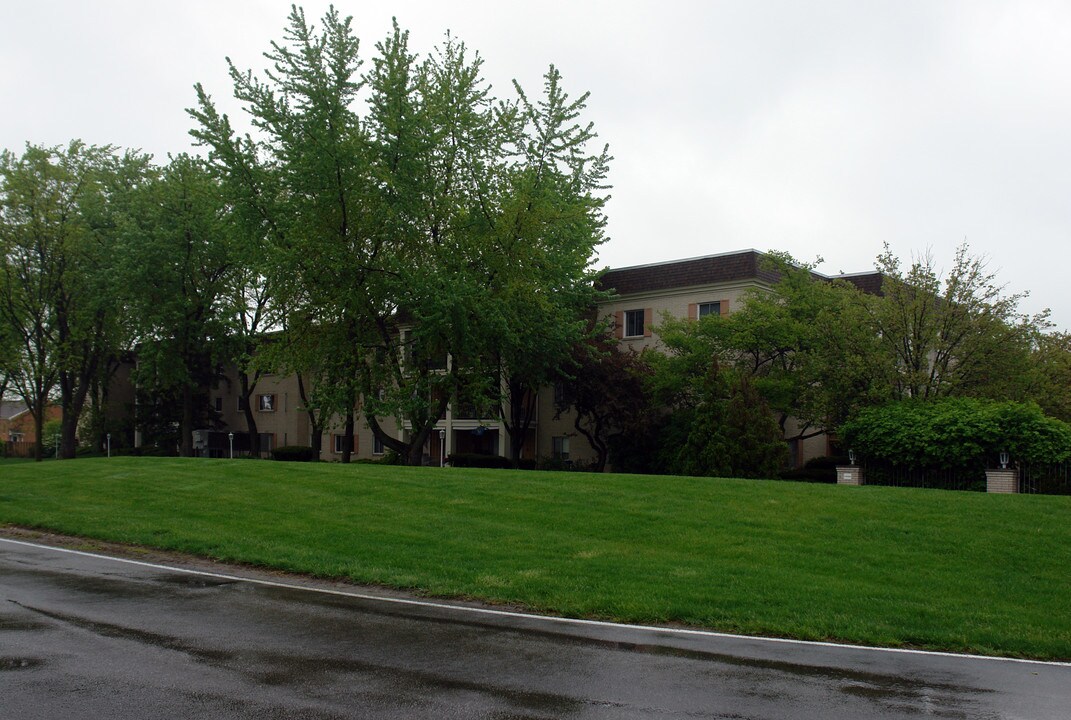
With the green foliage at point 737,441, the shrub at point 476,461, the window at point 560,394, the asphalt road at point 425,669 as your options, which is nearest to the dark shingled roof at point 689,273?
the window at point 560,394

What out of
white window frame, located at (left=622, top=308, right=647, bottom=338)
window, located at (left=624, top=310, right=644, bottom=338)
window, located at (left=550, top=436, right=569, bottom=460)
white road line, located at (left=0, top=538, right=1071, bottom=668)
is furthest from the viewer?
window, located at (left=550, top=436, right=569, bottom=460)

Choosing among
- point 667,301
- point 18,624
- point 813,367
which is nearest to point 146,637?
point 18,624

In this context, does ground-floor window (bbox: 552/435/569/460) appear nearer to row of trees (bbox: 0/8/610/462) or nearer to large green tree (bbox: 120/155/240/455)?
row of trees (bbox: 0/8/610/462)

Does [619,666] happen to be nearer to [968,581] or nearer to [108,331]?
[968,581]

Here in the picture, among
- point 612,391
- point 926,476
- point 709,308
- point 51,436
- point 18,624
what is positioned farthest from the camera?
point 51,436

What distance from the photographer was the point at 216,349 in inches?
1789

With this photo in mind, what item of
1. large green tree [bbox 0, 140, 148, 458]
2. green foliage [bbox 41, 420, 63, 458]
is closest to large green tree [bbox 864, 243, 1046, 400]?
large green tree [bbox 0, 140, 148, 458]

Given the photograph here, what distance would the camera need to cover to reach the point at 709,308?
42375 millimetres

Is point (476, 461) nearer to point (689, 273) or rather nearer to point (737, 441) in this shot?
point (689, 273)

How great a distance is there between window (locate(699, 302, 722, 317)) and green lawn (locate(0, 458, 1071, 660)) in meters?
20.8

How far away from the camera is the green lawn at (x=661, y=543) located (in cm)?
1117

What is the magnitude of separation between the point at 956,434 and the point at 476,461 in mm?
23474

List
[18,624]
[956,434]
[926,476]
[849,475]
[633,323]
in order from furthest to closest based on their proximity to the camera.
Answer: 1. [633,323]
2. [849,475]
3. [926,476]
4. [956,434]
5. [18,624]

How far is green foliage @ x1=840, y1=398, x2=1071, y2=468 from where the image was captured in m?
24.3
